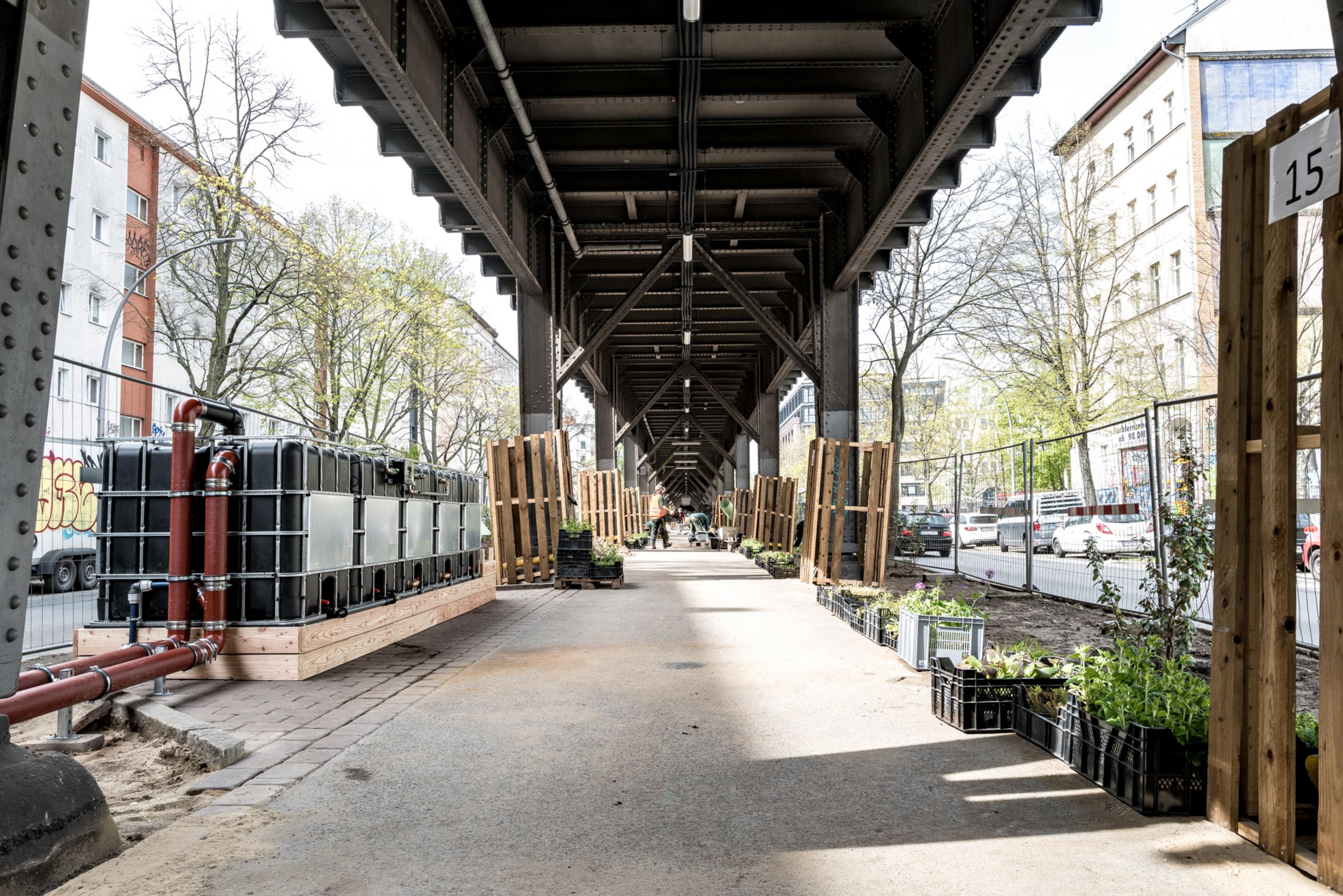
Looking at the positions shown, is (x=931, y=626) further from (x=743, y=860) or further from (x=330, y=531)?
(x=330, y=531)

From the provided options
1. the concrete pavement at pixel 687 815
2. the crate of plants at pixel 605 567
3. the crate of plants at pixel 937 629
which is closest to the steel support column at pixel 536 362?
the crate of plants at pixel 605 567

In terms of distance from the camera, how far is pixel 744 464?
43.7m

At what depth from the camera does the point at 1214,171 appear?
3484cm

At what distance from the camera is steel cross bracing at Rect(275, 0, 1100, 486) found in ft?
31.7

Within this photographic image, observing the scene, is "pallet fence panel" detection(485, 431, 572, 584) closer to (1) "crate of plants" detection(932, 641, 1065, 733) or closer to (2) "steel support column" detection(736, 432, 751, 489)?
(1) "crate of plants" detection(932, 641, 1065, 733)

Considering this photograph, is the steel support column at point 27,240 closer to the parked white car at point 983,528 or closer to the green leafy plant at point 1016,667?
the green leafy plant at point 1016,667

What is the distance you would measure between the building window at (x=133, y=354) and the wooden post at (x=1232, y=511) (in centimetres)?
3844

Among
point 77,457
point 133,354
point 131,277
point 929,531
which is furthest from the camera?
point 133,354

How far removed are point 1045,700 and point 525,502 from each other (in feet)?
42.1

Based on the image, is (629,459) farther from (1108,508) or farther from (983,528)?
(1108,508)

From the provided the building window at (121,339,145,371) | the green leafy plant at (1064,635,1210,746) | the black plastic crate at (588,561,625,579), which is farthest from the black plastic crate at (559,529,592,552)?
the building window at (121,339,145,371)

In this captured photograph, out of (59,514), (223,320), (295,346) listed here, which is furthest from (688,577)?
(295,346)

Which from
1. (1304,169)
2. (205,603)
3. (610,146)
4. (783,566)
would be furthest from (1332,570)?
(783,566)

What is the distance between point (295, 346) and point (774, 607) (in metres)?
22.6
